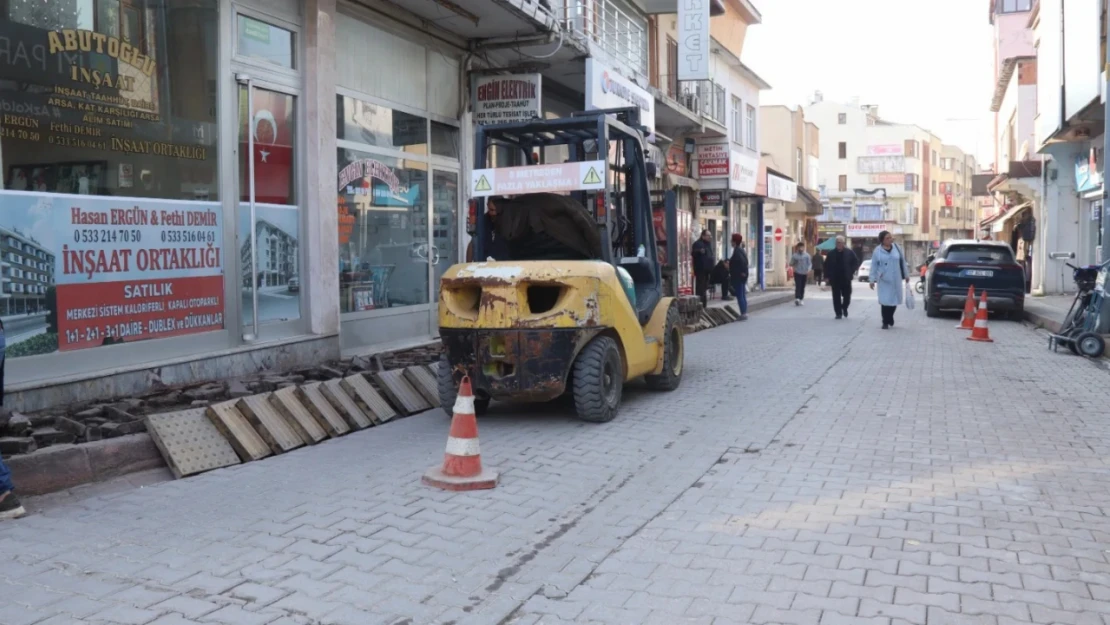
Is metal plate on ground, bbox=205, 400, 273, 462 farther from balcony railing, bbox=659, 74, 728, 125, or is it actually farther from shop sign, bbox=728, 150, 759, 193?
shop sign, bbox=728, 150, 759, 193

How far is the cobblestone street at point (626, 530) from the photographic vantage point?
393cm

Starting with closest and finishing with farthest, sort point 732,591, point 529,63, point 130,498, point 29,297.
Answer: point 732,591
point 130,498
point 29,297
point 529,63

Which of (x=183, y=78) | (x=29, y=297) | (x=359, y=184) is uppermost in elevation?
(x=183, y=78)

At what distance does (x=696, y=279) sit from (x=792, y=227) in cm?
2777

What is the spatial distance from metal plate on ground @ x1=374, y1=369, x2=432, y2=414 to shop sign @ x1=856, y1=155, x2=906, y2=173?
263 ft

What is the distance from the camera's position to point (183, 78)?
8.67 m

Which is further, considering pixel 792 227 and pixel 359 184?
pixel 792 227

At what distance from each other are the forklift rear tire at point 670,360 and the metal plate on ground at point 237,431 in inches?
168

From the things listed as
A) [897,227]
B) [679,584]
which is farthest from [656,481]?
[897,227]

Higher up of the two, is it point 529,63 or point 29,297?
point 529,63

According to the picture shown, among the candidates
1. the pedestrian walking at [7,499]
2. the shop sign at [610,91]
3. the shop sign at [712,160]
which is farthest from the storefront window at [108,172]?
the shop sign at [712,160]

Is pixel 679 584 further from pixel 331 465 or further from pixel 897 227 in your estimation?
pixel 897 227

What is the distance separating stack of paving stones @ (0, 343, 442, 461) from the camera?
5.87 metres

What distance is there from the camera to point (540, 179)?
27.5 ft
